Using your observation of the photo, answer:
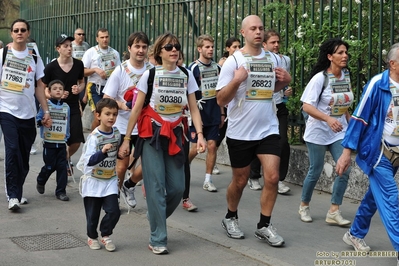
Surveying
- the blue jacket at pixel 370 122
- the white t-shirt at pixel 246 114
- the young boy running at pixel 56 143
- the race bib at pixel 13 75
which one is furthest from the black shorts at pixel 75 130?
the blue jacket at pixel 370 122

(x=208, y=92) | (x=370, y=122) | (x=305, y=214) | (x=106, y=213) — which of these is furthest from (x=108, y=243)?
(x=208, y=92)

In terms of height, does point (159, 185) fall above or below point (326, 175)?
above

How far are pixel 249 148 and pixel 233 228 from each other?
0.84 metres

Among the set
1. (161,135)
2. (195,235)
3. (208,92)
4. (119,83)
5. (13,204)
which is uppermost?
(119,83)

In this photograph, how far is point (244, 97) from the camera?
7.23 m

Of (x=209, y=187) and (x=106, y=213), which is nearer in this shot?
(x=106, y=213)

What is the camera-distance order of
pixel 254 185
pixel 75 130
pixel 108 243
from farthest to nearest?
pixel 75 130, pixel 254 185, pixel 108 243

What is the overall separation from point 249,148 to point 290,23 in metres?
3.97

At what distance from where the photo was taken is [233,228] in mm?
7484

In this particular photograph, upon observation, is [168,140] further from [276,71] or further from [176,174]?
[276,71]

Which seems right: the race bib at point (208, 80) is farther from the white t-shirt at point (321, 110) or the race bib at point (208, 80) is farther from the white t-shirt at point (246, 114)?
the white t-shirt at point (246, 114)

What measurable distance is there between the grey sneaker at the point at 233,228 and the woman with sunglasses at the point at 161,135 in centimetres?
70

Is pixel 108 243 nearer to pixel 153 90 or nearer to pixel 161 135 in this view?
pixel 161 135

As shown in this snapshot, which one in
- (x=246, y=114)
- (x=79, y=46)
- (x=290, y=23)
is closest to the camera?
(x=246, y=114)
